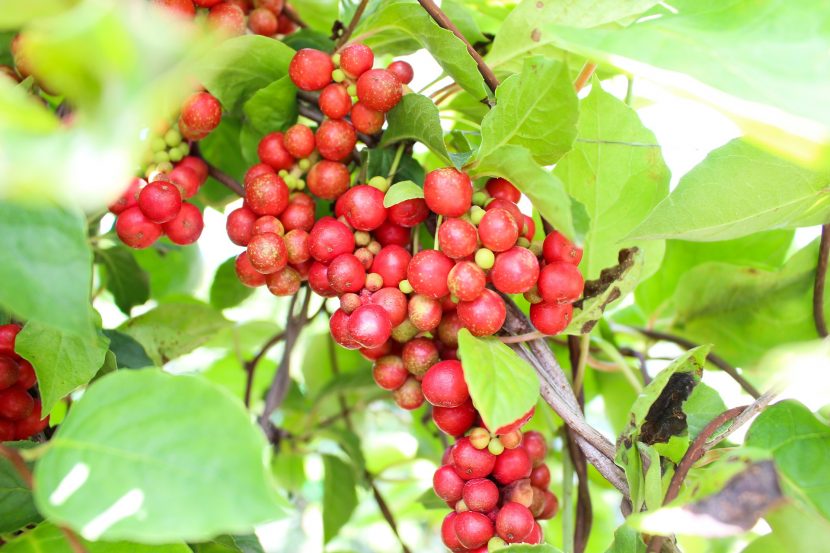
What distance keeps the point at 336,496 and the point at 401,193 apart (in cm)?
50

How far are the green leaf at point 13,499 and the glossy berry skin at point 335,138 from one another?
268 millimetres

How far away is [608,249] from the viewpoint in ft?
1.96

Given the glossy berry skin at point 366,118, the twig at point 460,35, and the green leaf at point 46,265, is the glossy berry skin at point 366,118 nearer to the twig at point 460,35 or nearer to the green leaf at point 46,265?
the twig at point 460,35

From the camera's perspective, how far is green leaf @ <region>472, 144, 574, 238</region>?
1.34ft

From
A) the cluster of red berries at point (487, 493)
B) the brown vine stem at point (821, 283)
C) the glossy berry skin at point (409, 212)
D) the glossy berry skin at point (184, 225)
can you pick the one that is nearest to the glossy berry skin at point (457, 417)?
the cluster of red berries at point (487, 493)

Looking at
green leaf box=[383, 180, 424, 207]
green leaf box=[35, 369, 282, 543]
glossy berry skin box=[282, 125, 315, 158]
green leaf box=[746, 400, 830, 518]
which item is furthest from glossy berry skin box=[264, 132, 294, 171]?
green leaf box=[746, 400, 830, 518]

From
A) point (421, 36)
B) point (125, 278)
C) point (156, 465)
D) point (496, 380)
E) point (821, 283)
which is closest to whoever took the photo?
point (156, 465)

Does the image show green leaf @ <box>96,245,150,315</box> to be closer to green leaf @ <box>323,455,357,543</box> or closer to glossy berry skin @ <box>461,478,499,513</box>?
green leaf @ <box>323,455,357,543</box>

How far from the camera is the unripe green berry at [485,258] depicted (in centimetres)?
48

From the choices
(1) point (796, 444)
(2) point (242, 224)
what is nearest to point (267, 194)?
(2) point (242, 224)

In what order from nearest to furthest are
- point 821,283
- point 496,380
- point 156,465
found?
point 156,465 → point 496,380 → point 821,283

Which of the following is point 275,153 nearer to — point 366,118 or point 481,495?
point 366,118

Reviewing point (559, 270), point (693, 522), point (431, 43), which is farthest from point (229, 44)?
point (693, 522)

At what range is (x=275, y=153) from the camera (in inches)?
22.6
